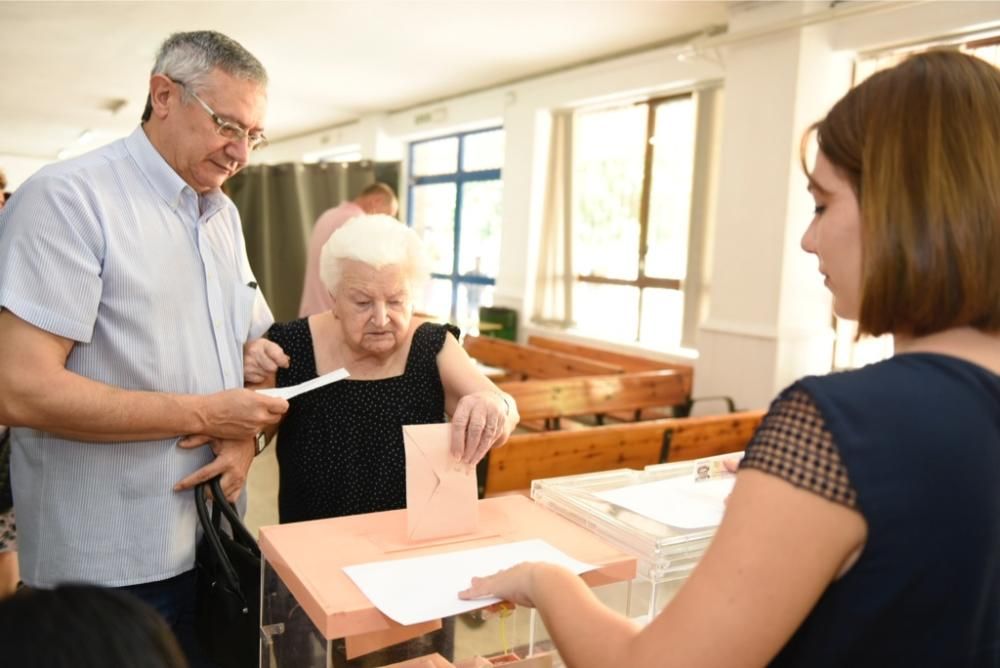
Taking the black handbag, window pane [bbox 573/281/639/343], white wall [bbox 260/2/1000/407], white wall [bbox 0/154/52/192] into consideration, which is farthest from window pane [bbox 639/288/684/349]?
white wall [bbox 0/154/52/192]

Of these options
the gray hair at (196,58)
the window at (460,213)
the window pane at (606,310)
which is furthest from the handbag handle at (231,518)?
the window at (460,213)

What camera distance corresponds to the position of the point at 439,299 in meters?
9.55

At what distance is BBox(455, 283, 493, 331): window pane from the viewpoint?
334 inches

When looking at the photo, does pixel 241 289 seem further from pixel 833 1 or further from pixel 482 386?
pixel 833 1

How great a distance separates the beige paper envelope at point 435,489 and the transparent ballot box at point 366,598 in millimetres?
23

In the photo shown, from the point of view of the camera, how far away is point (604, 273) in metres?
6.86

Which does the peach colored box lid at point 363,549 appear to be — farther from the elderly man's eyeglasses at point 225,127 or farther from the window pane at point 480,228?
the window pane at point 480,228

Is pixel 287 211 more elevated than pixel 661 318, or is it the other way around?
pixel 287 211

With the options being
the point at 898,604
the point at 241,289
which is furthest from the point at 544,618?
the point at 241,289

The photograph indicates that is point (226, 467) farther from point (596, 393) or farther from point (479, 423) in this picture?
point (596, 393)

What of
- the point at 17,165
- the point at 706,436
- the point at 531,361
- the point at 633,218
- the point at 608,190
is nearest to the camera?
the point at 706,436

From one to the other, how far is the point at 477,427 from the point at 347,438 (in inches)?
19.9

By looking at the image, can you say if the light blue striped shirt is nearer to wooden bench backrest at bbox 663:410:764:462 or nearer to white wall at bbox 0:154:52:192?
wooden bench backrest at bbox 663:410:764:462

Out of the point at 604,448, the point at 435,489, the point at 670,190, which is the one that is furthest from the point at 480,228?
the point at 435,489
